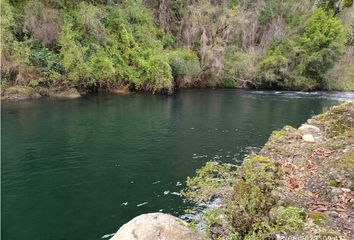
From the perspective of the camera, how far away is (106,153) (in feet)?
56.3

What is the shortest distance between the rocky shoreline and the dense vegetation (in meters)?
28.9

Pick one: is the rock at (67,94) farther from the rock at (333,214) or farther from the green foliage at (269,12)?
the green foliage at (269,12)

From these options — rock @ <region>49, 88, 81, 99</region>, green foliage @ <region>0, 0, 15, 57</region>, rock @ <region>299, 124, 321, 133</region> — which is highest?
green foliage @ <region>0, 0, 15, 57</region>

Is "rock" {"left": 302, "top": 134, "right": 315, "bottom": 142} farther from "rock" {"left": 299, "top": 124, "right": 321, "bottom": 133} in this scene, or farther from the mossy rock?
the mossy rock

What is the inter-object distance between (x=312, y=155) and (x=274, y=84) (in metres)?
43.7

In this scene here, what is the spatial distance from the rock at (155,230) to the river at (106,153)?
6.23 ft

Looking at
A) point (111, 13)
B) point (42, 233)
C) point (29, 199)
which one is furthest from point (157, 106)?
point (42, 233)

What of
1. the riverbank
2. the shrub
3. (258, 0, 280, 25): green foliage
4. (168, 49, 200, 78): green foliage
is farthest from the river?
(258, 0, 280, 25): green foliage

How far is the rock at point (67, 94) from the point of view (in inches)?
1405

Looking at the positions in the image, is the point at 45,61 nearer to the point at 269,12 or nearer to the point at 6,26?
the point at 6,26

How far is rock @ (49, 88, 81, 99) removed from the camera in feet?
117

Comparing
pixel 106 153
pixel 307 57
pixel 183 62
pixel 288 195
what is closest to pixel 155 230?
pixel 288 195

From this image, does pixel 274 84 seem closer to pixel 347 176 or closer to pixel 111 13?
pixel 111 13

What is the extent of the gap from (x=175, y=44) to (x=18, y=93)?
23985mm
